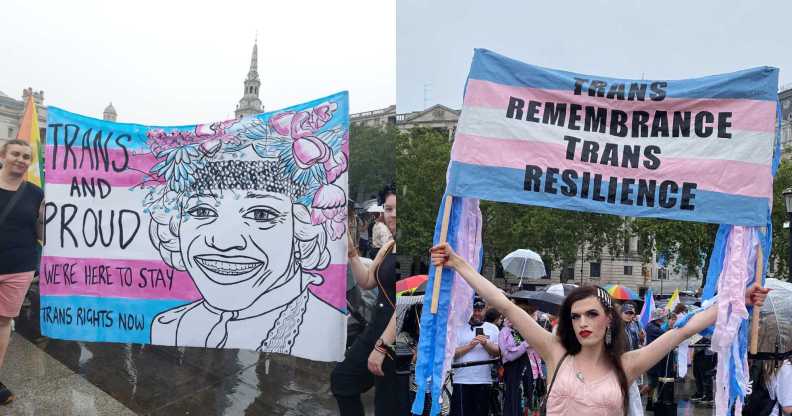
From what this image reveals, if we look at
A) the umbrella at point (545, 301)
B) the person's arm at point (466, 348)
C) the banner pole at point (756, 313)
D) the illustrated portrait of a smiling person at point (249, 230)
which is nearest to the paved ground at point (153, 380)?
the illustrated portrait of a smiling person at point (249, 230)

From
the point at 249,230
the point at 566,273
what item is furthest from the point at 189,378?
the point at 566,273

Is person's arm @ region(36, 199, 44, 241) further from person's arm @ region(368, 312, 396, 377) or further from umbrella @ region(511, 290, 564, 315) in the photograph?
umbrella @ region(511, 290, 564, 315)

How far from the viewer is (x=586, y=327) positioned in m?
3.00

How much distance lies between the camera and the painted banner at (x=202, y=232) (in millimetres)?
4707

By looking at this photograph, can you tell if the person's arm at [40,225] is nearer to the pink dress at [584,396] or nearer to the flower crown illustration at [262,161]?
the flower crown illustration at [262,161]

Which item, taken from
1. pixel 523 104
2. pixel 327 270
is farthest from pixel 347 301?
pixel 523 104

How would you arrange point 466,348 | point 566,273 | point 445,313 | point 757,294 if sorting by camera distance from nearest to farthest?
point 757,294
point 445,313
point 466,348
point 566,273

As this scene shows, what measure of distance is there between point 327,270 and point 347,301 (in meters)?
0.29

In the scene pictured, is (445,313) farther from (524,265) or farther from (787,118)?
(787,118)

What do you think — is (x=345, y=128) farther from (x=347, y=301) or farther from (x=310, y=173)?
(x=347, y=301)

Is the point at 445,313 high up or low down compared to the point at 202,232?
down

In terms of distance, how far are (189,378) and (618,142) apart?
3904 millimetres

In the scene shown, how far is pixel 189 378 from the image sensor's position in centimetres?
511

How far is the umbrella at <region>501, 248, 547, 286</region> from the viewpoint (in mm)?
9156
